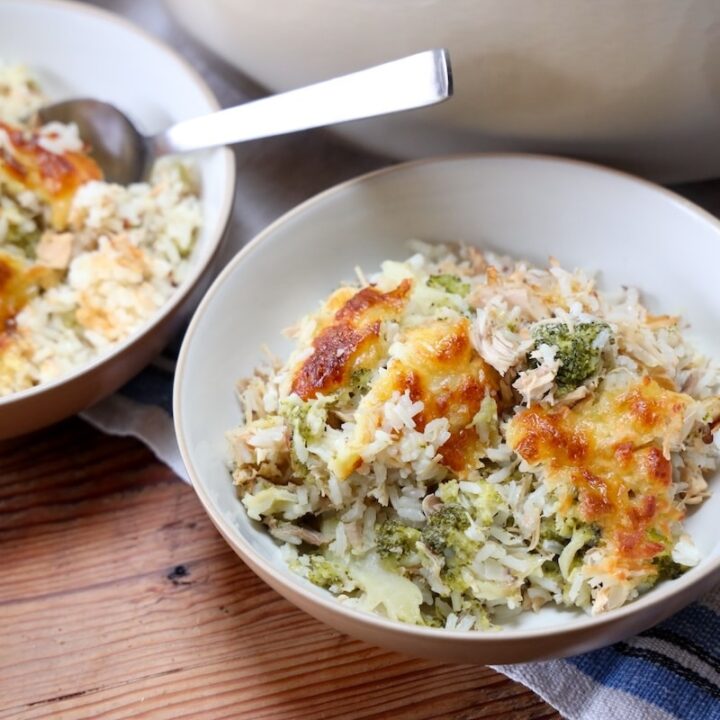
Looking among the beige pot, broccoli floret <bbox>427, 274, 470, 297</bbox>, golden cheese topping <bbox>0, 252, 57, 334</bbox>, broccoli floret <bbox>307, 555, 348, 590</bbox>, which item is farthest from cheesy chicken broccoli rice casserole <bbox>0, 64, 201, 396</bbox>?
broccoli floret <bbox>307, 555, 348, 590</bbox>

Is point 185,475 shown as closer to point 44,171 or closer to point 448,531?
point 448,531

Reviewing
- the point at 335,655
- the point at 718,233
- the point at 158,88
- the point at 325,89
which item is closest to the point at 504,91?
the point at 325,89

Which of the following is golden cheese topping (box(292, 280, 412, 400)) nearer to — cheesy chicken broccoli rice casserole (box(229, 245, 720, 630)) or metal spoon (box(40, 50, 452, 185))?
cheesy chicken broccoli rice casserole (box(229, 245, 720, 630))

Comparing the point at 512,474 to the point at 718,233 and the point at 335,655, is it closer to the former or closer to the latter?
the point at 335,655

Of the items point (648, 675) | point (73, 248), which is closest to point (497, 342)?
point (648, 675)

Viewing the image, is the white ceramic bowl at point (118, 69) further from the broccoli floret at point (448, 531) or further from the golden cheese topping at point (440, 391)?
the broccoli floret at point (448, 531)
